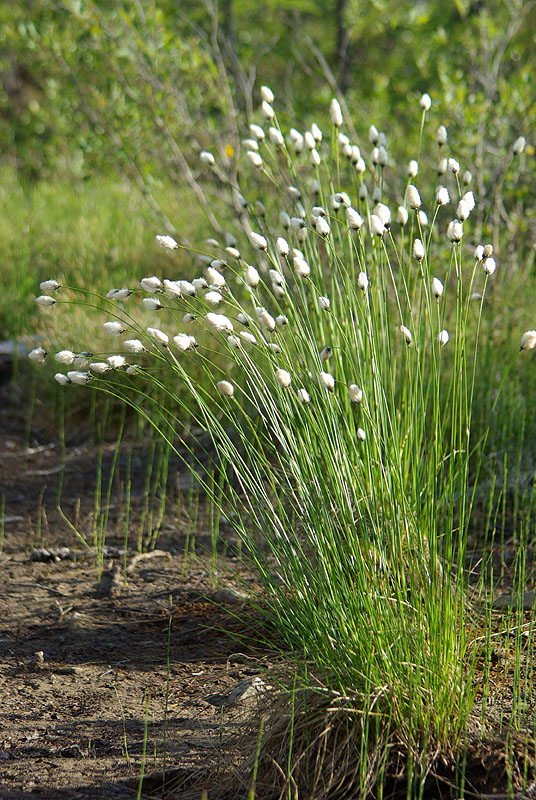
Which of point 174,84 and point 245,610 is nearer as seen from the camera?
point 245,610

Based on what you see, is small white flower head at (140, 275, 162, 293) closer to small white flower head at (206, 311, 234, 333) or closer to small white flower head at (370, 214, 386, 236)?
small white flower head at (206, 311, 234, 333)

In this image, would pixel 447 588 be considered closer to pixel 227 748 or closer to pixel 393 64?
pixel 227 748

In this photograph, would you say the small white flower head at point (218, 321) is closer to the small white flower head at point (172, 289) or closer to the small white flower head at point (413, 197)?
the small white flower head at point (172, 289)

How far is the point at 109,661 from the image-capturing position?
97.0 inches

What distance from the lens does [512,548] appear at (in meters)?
3.10

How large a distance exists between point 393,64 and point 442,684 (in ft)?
40.2

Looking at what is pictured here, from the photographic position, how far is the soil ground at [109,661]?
194 cm

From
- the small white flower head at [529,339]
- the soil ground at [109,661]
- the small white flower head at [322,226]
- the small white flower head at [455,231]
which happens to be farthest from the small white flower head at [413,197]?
the soil ground at [109,661]

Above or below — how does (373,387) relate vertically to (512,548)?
above

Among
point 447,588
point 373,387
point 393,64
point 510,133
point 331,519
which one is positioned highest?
point 393,64

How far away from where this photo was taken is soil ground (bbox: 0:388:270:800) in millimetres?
1939

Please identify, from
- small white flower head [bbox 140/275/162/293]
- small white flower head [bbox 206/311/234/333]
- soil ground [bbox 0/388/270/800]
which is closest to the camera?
small white flower head [bbox 206/311/234/333]

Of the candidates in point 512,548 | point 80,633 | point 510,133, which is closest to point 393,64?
point 510,133

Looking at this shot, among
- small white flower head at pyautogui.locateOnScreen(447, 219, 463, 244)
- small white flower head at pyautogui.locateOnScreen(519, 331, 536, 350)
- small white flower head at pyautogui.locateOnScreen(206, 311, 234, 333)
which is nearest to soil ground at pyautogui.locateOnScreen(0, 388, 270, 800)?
small white flower head at pyautogui.locateOnScreen(206, 311, 234, 333)
